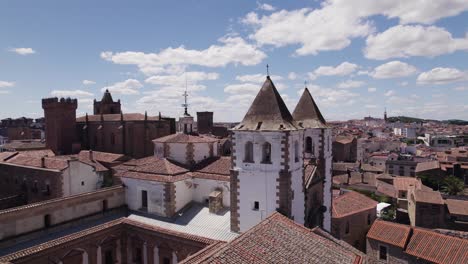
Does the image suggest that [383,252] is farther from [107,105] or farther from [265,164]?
[107,105]

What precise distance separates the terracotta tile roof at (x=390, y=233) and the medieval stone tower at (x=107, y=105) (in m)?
49.7

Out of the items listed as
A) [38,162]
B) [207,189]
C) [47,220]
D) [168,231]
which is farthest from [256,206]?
[38,162]

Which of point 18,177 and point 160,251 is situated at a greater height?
point 18,177

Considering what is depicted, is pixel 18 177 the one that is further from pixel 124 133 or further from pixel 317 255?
pixel 317 255

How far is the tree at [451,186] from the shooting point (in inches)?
1970

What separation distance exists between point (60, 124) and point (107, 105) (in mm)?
13124

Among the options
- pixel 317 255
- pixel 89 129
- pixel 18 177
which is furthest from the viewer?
pixel 89 129

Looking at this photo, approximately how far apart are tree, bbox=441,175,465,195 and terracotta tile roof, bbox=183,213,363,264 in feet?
158

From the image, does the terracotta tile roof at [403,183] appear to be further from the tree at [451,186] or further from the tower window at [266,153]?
the tower window at [266,153]

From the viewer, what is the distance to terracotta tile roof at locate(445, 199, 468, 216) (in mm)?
34366

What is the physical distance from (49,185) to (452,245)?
107 feet

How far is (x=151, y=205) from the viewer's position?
20766 mm

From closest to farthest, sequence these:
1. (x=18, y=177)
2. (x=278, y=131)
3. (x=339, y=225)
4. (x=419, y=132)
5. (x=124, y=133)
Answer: (x=278, y=131), (x=339, y=225), (x=18, y=177), (x=124, y=133), (x=419, y=132)

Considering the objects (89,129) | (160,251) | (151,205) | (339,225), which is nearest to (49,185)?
(151,205)
